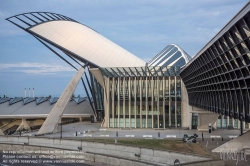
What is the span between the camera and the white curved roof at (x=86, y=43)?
64438mm

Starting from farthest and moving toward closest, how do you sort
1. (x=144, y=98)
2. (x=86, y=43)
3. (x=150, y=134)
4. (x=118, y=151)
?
(x=86, y=43)
(x=144, y=98)
(x=150, y=134)
(x=118, y=151)

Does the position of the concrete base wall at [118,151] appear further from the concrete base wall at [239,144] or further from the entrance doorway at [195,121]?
the entrance doorway at [195,121]

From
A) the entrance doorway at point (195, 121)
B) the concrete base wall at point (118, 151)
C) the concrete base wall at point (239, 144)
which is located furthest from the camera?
the entrance doorway at point (195, 121)

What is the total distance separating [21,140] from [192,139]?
751 inches

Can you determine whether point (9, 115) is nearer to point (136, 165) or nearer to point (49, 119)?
point (49, 119)

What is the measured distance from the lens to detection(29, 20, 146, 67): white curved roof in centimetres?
6444

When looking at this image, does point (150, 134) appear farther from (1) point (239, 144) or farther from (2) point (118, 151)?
(1) point (239, 144)

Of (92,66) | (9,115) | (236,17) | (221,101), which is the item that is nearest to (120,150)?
(221,101)

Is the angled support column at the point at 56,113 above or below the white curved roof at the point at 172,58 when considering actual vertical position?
below

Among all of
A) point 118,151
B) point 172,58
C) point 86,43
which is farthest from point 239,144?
point 172,58

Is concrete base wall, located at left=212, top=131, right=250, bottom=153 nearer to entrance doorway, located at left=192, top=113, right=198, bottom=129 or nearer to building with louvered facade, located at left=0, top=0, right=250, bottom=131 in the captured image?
building with louvered facade, located at left=0, top=0, right=250, bottom=131

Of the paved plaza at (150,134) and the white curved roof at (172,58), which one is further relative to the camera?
the white curved roof at (172,58)

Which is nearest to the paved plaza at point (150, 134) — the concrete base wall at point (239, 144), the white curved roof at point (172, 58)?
the concrete base wall at point (239, 144)

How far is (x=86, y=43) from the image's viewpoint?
226 feet
